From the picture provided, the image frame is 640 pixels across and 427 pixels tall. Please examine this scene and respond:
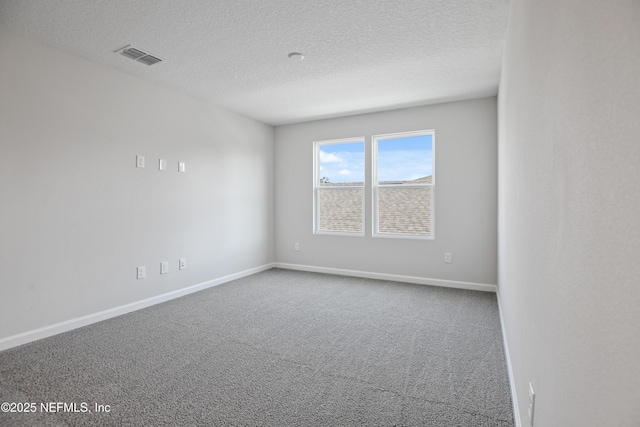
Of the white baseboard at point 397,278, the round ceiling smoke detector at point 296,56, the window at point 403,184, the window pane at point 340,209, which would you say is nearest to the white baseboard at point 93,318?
the white baseboard at point 397,278

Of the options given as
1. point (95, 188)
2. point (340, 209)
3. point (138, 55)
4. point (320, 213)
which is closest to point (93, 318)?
point (95, 188)

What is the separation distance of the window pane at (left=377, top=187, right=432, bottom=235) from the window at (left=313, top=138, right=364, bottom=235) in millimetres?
345

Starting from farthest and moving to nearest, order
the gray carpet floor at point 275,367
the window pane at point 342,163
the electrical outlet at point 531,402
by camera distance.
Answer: the window pane at point 342,163 → the gray carpet floor at point 275,367 → the electrical outlet at point 531,402

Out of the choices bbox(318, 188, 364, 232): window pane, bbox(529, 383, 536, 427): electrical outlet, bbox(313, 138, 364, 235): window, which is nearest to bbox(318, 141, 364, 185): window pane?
bbox(313, 138, 364, 235): window

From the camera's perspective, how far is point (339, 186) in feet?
17.2

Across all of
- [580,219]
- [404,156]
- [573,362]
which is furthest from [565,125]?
[404,156]

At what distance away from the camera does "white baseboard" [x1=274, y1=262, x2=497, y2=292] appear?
424 cm

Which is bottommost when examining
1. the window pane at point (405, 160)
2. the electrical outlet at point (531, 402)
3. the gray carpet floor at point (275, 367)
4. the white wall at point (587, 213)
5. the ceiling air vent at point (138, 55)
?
the gray carpet floor at point (275, 367)

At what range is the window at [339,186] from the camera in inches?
200

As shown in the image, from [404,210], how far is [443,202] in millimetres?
556

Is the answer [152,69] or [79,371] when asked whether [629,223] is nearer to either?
[79,371]

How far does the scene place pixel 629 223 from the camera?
508 millimetres

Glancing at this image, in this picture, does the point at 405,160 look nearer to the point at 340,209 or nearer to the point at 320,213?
the point at 340,209

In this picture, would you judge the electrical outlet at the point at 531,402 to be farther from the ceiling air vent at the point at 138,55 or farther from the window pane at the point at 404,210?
the ceiling air vent at the point at 138,55
